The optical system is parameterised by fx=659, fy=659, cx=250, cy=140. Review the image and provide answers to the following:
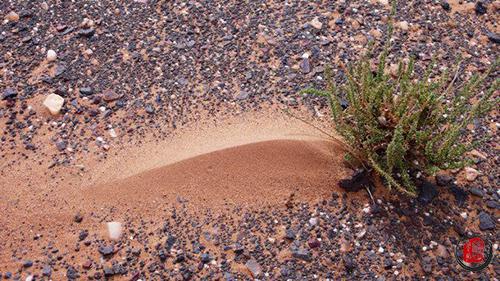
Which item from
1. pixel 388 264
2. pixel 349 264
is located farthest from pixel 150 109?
pixel 388 264

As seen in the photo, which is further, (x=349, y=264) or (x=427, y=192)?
(x=427, y=192)

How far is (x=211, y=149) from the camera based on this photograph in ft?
11.4

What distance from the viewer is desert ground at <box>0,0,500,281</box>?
10.3 feet

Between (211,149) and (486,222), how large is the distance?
4.68 feet

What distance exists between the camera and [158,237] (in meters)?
3.19

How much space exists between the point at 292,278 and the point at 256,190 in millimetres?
511

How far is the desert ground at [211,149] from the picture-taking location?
10.3 ft

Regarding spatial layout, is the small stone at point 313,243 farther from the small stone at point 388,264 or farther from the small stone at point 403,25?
the small stone at point 403,25

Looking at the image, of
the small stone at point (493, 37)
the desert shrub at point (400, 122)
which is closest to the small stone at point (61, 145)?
the desert shrub at point (400, 122)

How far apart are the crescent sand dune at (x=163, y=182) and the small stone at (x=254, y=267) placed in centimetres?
32

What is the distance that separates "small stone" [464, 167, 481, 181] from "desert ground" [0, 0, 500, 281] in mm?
10

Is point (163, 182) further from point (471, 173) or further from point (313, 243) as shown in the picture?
point (471, 173)

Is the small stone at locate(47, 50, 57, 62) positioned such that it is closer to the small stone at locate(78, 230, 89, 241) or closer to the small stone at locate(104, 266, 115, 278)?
the small stone at locate(78, 230, 89, 241)

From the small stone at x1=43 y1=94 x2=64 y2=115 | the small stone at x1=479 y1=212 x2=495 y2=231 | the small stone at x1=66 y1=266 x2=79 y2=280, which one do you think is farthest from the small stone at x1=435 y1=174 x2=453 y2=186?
the small stone at x1=43 y1=94 x2=64 y2=115
